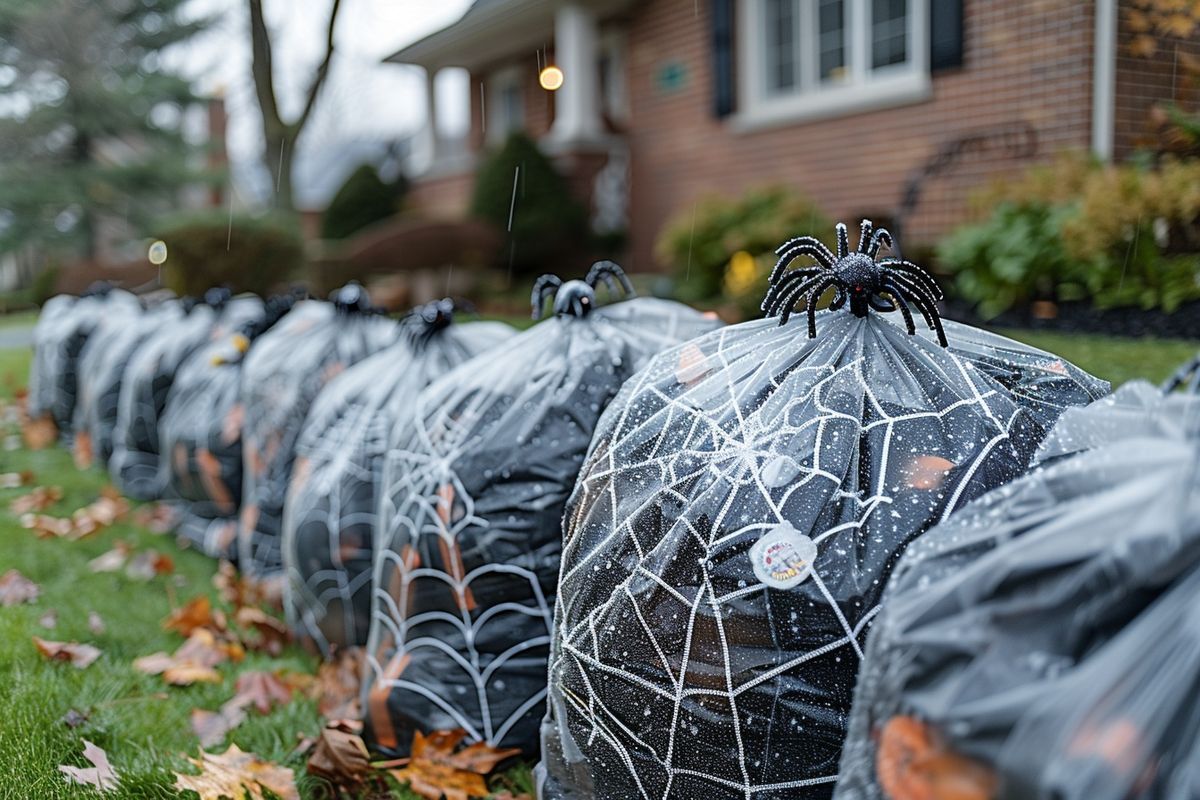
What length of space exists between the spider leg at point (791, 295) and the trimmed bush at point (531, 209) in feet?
28.9

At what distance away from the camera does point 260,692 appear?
2820mm

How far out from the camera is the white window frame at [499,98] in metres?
13.8

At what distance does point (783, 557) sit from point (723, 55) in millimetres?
8570

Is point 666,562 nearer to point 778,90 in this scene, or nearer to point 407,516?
point 407,516

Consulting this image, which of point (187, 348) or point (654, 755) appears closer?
point (654, 755)

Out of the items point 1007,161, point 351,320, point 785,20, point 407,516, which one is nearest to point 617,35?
point 785,20

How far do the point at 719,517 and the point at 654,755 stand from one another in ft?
1.29

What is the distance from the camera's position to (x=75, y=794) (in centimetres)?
215

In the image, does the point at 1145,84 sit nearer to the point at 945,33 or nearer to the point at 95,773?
the point at 945,33

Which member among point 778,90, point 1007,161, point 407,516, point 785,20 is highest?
point 785,20

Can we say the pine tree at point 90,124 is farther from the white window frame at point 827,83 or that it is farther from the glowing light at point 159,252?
the white window frame at point 827,83

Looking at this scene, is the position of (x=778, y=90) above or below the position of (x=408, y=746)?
above

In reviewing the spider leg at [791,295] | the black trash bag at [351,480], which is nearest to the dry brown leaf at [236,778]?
the black trash bag at [351,480]

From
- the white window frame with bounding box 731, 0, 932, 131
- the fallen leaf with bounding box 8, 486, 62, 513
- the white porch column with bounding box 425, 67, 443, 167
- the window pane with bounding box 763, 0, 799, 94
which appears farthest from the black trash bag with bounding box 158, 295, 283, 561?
the white porch column with bounding box 425, 67, 443, 167
